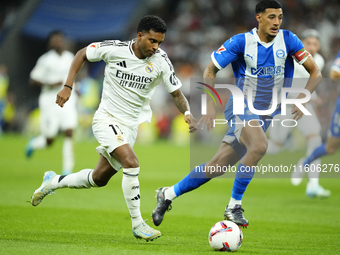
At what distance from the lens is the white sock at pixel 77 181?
228 inches

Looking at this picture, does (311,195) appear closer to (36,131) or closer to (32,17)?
(36,131)

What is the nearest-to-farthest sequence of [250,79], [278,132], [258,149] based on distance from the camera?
[258,149], [250,79], [278,132]

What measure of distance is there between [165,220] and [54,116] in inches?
183

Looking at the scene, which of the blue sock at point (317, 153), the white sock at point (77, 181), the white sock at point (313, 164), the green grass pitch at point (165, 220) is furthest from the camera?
the white sock at point (313, 164)

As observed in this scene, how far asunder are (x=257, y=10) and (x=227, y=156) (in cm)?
183

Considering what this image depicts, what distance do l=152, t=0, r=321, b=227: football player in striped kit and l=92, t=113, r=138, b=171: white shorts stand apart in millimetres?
912

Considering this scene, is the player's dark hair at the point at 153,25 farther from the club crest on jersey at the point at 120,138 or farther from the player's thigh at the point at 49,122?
the player's thigh at the point at 49,122

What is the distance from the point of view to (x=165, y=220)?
7.04 meters

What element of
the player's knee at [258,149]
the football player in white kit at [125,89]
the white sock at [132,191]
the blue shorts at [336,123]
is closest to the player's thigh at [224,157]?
the player's knee at [258,149]

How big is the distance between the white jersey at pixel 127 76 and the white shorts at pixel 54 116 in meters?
5.02

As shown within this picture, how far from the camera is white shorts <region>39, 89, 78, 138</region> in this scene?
10.6 meters

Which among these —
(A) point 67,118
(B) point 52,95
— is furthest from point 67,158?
(B) point 52,95

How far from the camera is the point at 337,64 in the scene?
6.32 metres

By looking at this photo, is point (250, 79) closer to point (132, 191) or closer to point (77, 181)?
point (132, 191)
